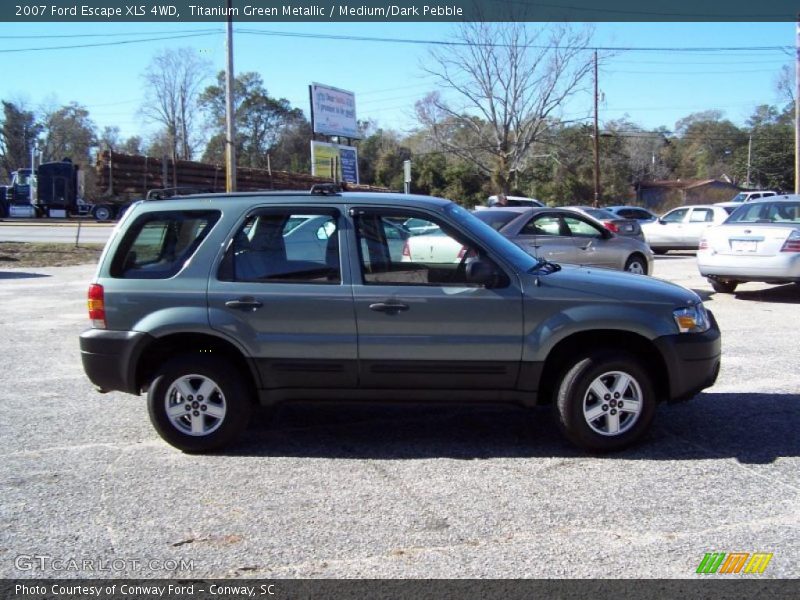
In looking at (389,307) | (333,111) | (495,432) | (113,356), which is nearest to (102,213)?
(333,111)

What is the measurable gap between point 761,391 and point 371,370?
377 centimetres

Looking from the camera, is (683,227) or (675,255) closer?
(683,227)

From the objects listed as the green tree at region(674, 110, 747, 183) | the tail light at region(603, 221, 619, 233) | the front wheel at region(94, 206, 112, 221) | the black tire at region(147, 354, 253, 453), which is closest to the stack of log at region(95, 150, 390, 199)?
the tail light at region(603, 221, 619, 233)

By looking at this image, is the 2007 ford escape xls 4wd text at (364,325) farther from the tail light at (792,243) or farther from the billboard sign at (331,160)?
the billboard sign at (331,160)

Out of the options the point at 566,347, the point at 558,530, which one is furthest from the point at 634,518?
the point at 566,347

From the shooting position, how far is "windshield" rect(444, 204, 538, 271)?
523 cm

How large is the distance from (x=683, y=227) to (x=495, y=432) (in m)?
17.7

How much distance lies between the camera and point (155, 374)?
5.28 m

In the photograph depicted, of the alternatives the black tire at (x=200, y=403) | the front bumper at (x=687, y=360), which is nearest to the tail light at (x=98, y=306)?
the black tire at (x=200, y=403)

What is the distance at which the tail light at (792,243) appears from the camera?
1142 cm

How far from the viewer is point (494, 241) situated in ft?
17.4

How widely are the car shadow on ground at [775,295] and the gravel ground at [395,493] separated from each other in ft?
20.2

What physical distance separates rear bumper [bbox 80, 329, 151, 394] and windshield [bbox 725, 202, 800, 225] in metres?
10.4

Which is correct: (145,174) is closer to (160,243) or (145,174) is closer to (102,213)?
(102,213)
